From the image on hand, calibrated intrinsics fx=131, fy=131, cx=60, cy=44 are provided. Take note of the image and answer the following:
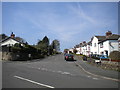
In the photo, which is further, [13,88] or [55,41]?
[55,41]

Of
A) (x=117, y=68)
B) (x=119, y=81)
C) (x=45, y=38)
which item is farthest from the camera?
(x=45, y=38)

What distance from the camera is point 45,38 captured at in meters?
101

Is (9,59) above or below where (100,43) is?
below

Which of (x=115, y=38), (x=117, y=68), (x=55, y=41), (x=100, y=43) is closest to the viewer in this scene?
(x=117, y=68)

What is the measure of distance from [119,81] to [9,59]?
24117 millimetres

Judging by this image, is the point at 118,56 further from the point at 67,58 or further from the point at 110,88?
the point at 110,88

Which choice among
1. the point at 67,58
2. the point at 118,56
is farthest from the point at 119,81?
the point at 67,58

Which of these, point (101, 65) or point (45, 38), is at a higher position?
point (45, 38)

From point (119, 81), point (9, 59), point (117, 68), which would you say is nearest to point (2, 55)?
point (9, 59)

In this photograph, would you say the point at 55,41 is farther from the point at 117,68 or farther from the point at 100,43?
the point at 117,68

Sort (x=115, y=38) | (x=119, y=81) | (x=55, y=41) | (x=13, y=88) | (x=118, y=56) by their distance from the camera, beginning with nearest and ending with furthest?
(x=13, y=88) < (x=119, y=81) < (x=118, y=56) < (x=115, y=38) < (x=55, y=41)

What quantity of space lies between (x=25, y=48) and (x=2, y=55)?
20.1 feet

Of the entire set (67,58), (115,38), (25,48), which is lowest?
(67,58)

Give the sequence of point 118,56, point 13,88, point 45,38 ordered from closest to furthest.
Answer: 1. point 13,88
2. point 118,56
3. point 45,38
